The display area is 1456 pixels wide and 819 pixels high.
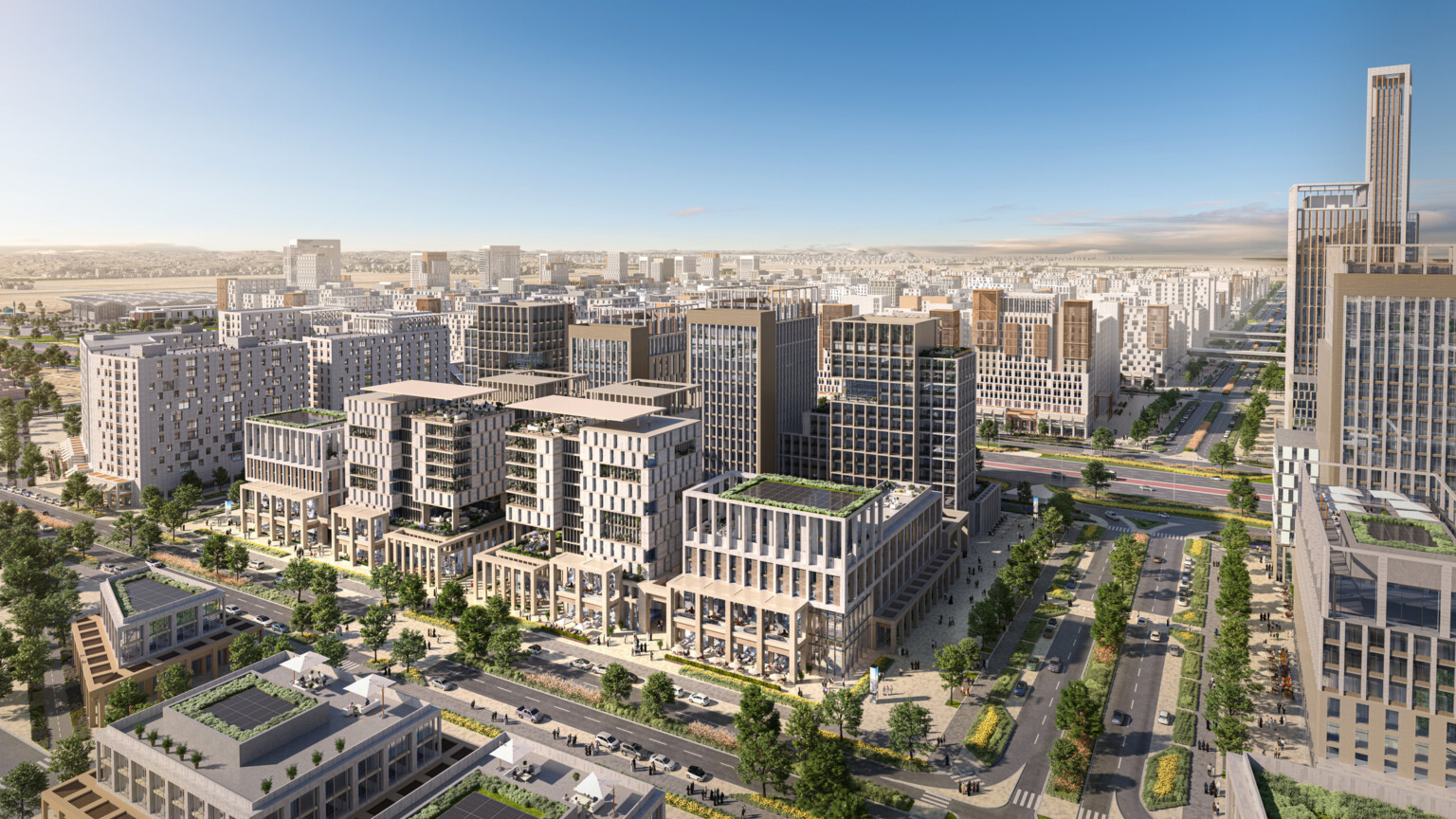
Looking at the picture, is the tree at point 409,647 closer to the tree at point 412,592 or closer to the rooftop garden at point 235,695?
the tree at point 412,592

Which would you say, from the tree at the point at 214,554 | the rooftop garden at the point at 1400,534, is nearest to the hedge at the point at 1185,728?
the rooftop garden at the point at 1400,534

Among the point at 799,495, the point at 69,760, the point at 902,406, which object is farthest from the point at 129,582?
the point at 902,406

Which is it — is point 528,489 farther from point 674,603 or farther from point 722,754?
point 722,754

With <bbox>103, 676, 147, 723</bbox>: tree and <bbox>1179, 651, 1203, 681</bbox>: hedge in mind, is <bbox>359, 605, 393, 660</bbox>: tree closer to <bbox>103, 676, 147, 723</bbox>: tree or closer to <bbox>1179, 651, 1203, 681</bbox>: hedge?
<bbox>103, 676, 147, 723</bbox>: tree

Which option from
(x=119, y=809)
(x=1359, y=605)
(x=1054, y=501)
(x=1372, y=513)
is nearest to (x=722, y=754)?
(x=119, y=809)

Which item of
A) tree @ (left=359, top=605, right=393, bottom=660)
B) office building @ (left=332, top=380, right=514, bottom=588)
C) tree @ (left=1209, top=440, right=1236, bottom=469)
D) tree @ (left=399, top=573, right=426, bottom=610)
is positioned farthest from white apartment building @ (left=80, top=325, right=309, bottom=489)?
tree @ (left=1209, top=440, right=1236, bottom=469)

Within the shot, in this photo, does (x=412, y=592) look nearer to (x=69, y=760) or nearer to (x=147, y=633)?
(x=147, y=633)
